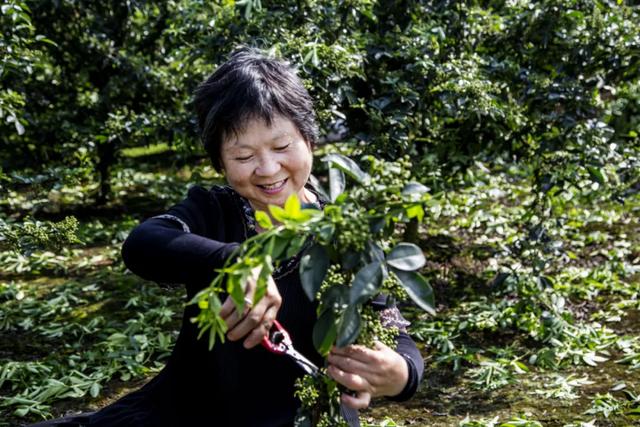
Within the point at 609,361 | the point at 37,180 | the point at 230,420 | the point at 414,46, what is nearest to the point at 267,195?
the point at 230,420

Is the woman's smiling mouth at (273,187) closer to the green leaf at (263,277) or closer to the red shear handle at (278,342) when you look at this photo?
the red shear handle at (278,342)

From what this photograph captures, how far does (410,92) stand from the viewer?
3.55m

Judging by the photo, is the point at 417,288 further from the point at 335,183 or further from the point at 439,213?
the point at 439,213

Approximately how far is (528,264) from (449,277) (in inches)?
23.7

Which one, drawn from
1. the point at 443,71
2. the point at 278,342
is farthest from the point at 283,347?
the point at 443,71

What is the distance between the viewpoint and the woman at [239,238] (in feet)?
6.66

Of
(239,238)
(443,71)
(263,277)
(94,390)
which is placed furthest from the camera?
(443,71)

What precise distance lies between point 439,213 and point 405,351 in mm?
1862

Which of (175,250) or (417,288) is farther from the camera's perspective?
(175,250)

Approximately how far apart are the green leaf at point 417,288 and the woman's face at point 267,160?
27.4 inches

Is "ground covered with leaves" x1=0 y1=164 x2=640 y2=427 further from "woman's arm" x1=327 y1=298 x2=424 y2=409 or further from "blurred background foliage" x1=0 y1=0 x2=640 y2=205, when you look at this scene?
"woman's arm" x1=327 y1=298 x2=424 y2=409

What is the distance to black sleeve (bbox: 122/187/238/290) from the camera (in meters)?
1.73

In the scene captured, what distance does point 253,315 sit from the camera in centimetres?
154

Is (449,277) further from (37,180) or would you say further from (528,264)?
(37,180)
